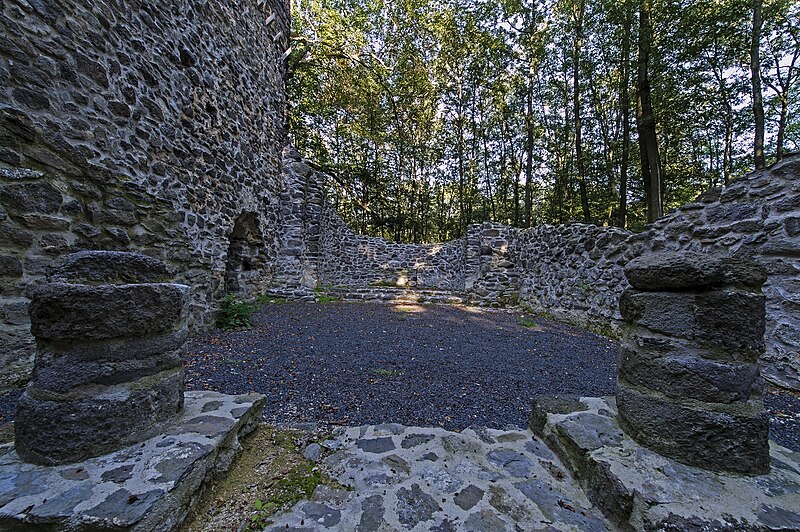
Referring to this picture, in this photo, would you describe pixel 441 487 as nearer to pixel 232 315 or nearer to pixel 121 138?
pixel 232 315

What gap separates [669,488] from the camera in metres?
1.40

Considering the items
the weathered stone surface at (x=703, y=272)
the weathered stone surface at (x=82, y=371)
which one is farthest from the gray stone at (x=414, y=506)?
the weathered stone surface at (x=703, y=272)

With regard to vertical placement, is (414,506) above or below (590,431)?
below

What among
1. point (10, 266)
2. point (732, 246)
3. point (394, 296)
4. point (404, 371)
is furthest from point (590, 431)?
point (394, 296)

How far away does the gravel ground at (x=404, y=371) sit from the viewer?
2518 mm

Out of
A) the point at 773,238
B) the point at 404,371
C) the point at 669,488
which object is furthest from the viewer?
the point at 404,371

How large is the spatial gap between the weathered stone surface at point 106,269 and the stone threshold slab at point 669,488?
102 inches

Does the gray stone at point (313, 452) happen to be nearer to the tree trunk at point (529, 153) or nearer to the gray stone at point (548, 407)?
the gray stone at point (548, 407)


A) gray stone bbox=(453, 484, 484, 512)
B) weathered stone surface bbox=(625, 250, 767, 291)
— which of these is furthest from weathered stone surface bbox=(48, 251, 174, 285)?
weathered stone surface bbox=(625, 250, 767, 291)

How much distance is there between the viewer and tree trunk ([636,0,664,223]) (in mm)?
8344

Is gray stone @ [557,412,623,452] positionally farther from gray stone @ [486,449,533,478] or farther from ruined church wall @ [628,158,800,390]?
ruined church wall @ [628,158,800,390]

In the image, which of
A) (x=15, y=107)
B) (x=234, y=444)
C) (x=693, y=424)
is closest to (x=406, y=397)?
(x=234, y=444)

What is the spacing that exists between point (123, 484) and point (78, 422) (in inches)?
15.6

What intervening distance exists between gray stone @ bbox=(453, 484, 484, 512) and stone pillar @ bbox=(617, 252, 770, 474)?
937mm
